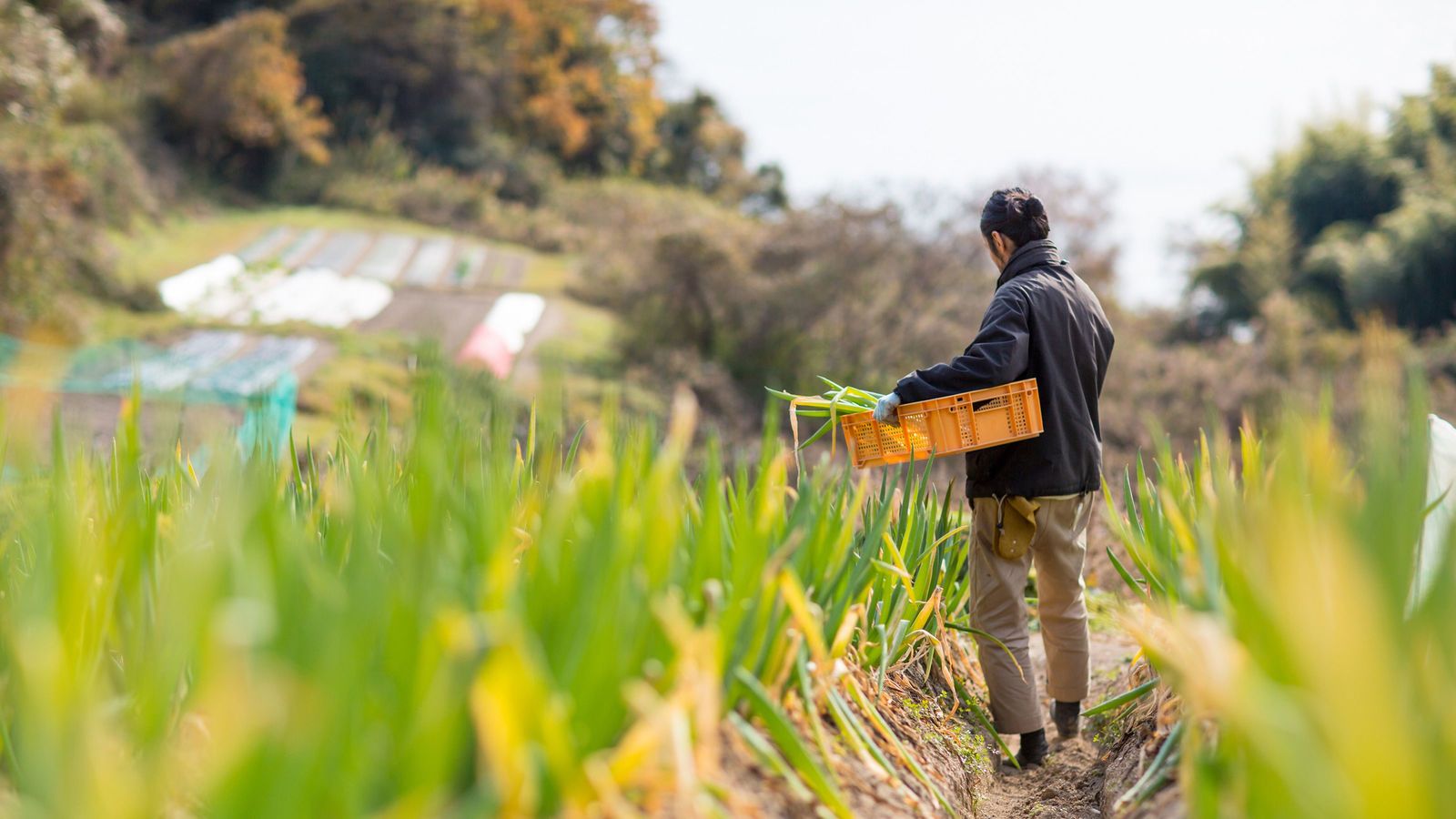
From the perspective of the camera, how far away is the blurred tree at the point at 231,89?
2377cm

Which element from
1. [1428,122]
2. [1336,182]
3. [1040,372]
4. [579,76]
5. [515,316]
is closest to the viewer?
[1040,372]

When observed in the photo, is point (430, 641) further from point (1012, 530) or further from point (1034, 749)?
point (1034, 749)

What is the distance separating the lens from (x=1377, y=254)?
1883 cm

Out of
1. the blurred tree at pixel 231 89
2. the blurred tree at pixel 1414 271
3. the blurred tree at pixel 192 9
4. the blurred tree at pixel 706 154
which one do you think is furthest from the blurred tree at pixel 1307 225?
the blurred tree at pixel 192 9

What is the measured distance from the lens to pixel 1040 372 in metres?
3.45

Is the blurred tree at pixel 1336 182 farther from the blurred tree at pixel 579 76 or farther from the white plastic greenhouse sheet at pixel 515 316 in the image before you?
the blurred tree at pixel 579 76

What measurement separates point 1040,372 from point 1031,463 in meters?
0.28

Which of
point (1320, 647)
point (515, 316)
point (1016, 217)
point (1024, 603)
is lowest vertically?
point (1024, 603)

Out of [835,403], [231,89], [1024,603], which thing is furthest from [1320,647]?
[231,89]

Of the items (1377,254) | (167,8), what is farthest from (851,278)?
(167,8)

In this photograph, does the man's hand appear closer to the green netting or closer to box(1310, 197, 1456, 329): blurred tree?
the green netting

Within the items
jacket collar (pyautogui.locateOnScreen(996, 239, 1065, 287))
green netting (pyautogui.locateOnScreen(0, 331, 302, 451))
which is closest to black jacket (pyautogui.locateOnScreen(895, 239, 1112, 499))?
jacket collar (pyautogui.locateOnScreen(996, 239, 1065, 287))

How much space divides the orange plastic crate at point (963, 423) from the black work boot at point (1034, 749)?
3.24 ft

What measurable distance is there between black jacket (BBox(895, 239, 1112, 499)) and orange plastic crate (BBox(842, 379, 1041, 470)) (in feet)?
0.16
